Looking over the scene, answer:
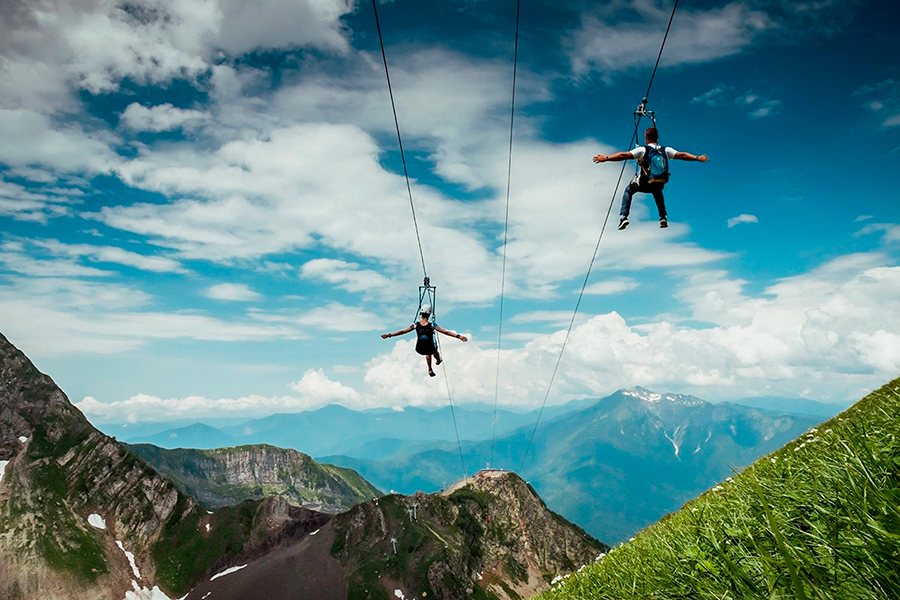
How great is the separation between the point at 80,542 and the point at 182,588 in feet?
141

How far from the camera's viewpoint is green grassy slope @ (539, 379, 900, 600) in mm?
2277

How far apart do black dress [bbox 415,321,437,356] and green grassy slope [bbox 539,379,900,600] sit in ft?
65.1

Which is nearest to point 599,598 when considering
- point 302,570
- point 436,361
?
point 436,361

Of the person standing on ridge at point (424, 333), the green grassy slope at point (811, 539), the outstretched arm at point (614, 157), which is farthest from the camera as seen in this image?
the person standing on ridge at point (424, 333)

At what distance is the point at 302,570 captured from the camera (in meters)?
195

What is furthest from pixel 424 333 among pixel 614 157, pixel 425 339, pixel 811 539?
pixel 811 539

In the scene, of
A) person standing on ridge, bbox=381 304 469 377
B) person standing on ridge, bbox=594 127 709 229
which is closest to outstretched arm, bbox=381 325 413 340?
person standing on ridge, bbox=381 304 469 377

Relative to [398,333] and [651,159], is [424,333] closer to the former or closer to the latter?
[398,333]

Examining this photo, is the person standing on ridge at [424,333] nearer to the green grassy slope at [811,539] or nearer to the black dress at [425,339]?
the black dress at [425,339]

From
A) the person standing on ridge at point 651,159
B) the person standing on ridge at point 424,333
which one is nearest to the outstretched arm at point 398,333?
the person standing on ridge at point 424,333

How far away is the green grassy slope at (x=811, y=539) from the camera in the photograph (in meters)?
2.28

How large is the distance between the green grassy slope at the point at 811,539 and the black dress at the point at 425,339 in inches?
781

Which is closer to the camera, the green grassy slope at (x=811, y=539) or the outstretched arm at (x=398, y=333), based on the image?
the green grassy slope at (x=811, y=539)

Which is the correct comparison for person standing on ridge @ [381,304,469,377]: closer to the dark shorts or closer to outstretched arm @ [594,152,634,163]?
the dark shorts
